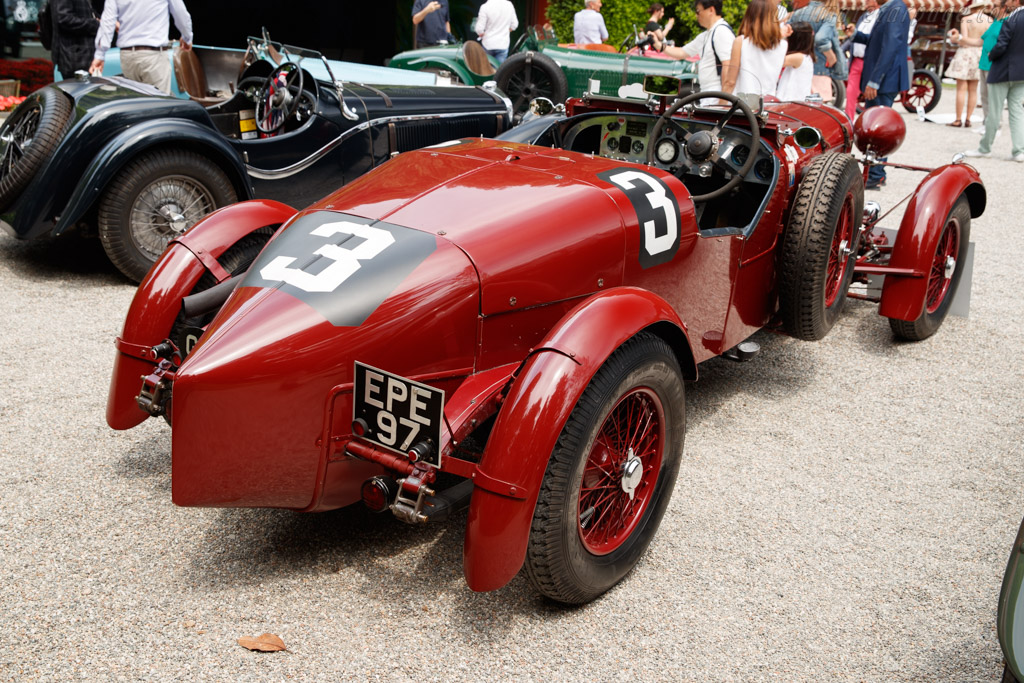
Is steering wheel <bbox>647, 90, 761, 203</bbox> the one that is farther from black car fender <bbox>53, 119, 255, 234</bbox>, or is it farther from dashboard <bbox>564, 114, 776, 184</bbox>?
black car fender <bbox>53, 119, 255, 234</bbox>

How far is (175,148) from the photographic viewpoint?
5.12 metres

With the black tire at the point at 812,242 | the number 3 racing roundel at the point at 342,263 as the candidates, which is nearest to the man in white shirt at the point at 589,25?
the black tire at the point at 812,242

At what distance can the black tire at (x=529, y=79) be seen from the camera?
979cm

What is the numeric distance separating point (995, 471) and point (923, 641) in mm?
1393

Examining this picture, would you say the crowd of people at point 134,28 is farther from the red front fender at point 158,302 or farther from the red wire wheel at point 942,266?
the red wire wheel at point 942,266

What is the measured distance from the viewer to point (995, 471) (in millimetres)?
3533

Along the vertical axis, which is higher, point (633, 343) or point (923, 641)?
point (633, 343)

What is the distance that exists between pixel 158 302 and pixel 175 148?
2.55 m

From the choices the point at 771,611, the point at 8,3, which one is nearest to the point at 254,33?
the point at 8,3

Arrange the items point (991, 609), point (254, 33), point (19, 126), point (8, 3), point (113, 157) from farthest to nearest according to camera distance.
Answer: point (254, 33) → point (8, 3) → point (19, 126) → point (113, 157) → point (991, 609)

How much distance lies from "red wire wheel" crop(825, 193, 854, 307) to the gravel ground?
1.81 feet

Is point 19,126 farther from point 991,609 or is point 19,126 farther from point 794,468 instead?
point 991,609

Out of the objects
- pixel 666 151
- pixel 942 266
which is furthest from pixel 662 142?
pixel 942 266

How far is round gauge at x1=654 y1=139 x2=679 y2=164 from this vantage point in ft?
13.0
